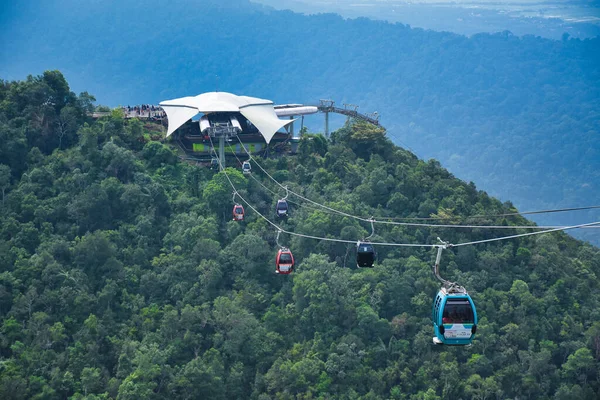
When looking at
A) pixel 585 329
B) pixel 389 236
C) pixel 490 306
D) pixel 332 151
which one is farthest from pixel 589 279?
pixel 332 151

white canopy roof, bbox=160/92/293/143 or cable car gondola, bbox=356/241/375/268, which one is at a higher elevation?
white canopy roof, bbox=160/92/293/143

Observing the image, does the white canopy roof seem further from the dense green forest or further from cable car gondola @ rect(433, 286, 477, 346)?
cable car gondola @ rect(433, 286, 477, 346)

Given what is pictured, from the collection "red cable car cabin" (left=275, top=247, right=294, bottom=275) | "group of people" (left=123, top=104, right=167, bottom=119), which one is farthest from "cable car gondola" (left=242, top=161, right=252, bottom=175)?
"red cable car cabin" (left=275, top=247, right=294, bottom=275)

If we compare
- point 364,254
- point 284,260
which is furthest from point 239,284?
point 364,254

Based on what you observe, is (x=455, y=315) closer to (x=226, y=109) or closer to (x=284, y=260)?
(x=284, y=260)

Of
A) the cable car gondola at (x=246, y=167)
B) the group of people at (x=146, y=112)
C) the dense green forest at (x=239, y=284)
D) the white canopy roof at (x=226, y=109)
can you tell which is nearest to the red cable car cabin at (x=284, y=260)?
the dense green forest at (x=239, y=284)

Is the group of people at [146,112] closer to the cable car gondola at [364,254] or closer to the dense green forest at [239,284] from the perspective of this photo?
the dense green forest at [239,284]
